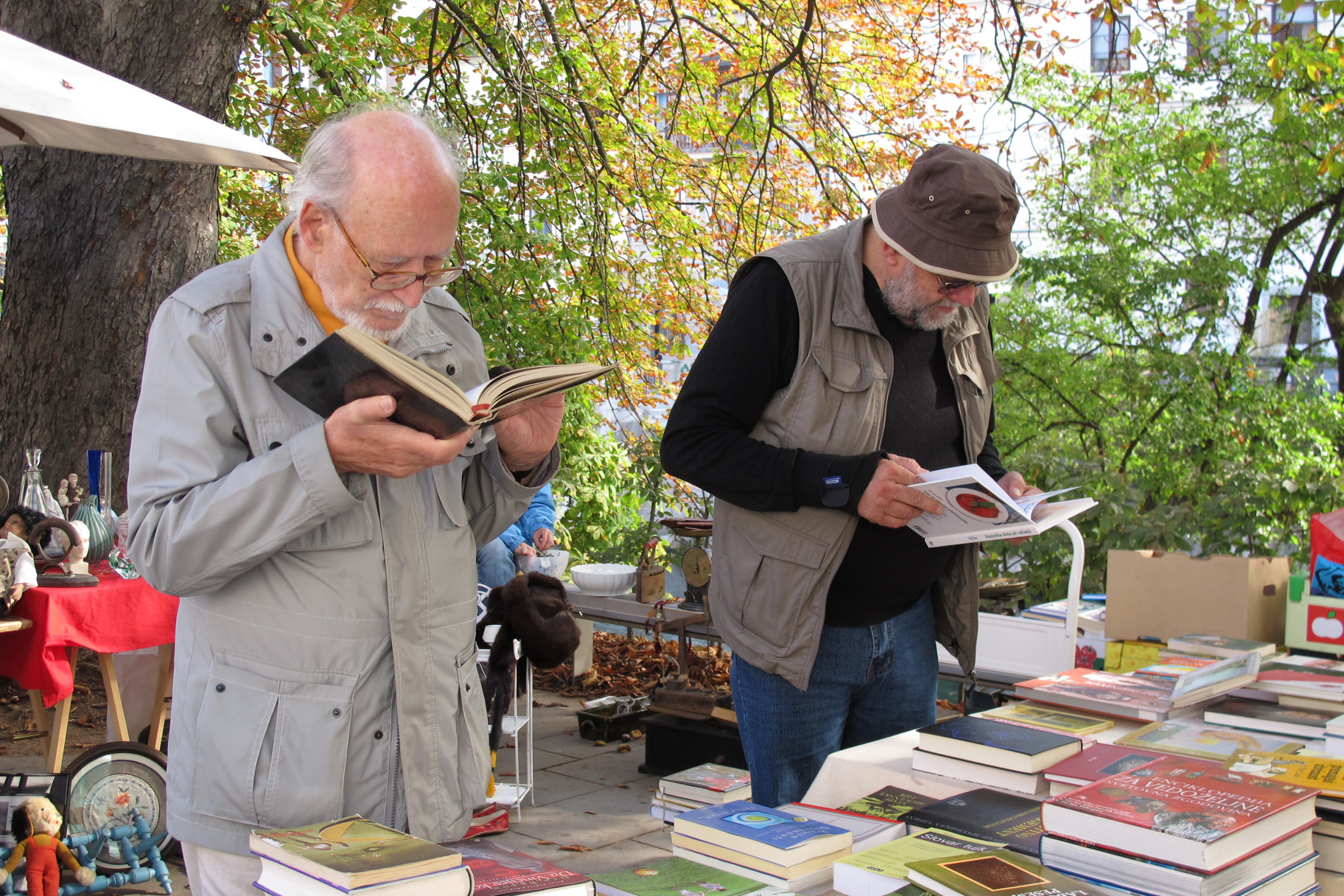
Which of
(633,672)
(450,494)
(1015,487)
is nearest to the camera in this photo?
(450,494)

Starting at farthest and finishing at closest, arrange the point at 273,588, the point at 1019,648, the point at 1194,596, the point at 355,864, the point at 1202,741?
the point at 1019,648, the point at 1194,596, the point at 1202,741, the point at 273,588, the point at 355,864

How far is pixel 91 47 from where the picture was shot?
4637mm

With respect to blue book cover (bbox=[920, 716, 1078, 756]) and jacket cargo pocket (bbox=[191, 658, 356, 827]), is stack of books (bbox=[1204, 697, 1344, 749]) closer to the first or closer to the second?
blue book cover (bbox=[920, 716, 1078, 756])

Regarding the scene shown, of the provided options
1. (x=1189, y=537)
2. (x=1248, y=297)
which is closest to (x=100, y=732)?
(x=1189, y=537)

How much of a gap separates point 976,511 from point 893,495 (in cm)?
17

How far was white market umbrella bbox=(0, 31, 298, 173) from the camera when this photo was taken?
10.6 feet

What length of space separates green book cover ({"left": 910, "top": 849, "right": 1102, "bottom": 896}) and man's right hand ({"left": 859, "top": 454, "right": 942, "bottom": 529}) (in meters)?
0.80

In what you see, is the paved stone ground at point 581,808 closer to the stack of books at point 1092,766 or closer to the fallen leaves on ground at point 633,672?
the fallen leaves on ground at point 633,672

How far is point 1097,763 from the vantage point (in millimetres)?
1627

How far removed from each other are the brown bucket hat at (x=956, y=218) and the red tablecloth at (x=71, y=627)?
8.55 ft

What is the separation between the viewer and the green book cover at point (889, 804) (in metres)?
1.49

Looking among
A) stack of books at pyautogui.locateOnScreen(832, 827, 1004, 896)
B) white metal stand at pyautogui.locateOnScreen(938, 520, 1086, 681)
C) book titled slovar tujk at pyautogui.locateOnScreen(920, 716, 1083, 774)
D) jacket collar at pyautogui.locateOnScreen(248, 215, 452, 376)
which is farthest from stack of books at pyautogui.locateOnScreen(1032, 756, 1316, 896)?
white metal stand at pyautogui.locateOnScreen(938, 520, 1086, 681)

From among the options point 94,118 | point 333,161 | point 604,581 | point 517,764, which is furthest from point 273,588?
point 604,581

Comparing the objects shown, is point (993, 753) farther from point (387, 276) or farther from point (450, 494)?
point (387, 276)
